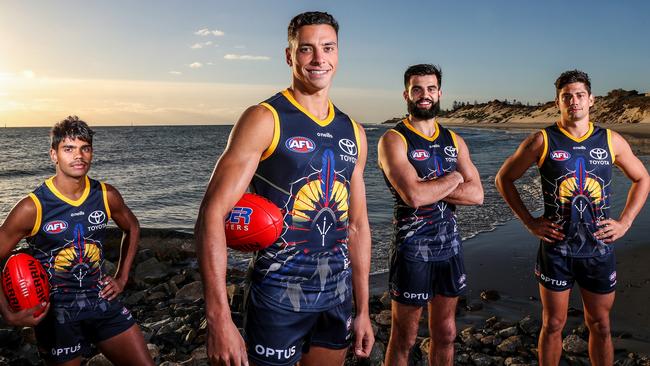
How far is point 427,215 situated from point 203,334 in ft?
12.4

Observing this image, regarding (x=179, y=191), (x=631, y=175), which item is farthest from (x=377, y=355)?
(x=179, y=191)

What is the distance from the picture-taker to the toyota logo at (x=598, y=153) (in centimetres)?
482

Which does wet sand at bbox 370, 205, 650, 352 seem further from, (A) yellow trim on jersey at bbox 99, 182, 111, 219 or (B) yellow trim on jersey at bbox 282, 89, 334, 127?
(A) yellow trim on jersey at bbox 99, 182, 111, 219

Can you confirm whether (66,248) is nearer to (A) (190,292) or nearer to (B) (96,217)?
(B) (96,217)

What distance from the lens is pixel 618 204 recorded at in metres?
13.6

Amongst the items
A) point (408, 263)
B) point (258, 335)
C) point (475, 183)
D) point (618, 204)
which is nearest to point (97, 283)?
point (258, 335)

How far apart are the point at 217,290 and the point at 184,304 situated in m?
6.35

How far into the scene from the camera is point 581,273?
4781 mm

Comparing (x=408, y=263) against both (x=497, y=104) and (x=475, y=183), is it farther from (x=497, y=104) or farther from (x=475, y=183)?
(x=497, y=104)

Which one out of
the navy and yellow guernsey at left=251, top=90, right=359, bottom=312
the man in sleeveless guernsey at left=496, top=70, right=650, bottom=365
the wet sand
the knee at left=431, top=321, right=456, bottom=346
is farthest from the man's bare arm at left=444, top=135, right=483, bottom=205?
the wet sand

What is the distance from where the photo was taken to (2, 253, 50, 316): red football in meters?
3.80

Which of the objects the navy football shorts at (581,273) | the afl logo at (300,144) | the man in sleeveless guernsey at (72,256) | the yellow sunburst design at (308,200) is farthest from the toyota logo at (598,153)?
the man in sleeveless guernsey at (72,256)

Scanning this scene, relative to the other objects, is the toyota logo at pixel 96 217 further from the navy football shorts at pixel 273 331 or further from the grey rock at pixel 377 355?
the grey rock at pixel 377 355

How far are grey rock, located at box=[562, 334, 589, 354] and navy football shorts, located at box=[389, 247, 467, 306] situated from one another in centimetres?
197
